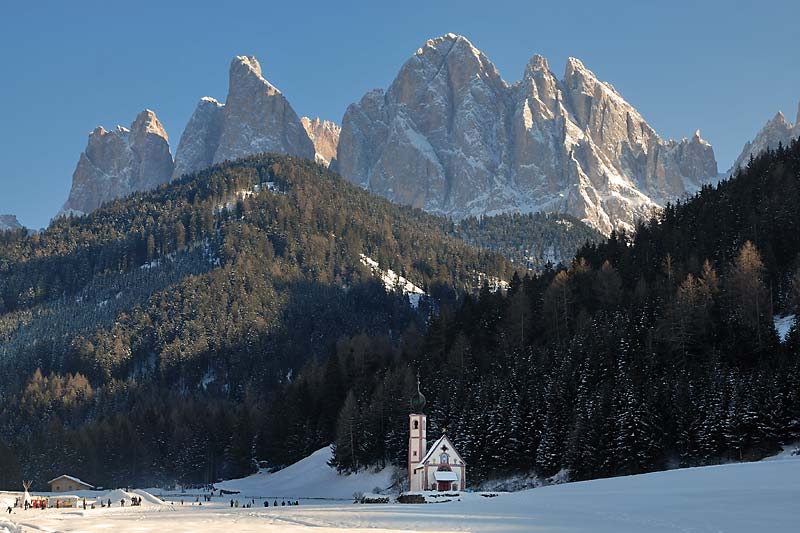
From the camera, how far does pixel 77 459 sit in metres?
136

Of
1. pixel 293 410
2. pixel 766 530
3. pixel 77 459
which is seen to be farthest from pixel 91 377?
pixel 766 530

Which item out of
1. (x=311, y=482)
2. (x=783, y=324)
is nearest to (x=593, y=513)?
(x=783, y=324)

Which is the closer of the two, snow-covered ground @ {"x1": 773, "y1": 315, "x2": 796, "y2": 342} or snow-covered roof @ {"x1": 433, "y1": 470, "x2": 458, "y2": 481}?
snow-covered roof @ {"x1": 433, "y1": 470, "x2": 458, "y2": 481}

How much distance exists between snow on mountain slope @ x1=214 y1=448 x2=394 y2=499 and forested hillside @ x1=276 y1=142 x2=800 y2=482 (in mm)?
2802

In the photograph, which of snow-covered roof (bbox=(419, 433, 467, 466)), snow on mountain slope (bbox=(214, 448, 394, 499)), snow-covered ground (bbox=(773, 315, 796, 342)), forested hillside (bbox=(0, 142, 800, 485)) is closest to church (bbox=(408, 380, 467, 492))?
snow-covered roof (bbox=(419, 433, 467, 466))

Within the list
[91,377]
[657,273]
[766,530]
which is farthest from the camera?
[91,377]

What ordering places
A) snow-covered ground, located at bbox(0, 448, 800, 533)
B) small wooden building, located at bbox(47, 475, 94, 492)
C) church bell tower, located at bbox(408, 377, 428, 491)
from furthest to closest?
small wooden building, located at bbox(47, 475, 94, 492)
church bell tower, located at bbox(408, 377, 428, 491)
snow-covered ground, located at bbox(0, 448, 800, 533)

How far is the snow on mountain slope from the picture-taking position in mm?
95625

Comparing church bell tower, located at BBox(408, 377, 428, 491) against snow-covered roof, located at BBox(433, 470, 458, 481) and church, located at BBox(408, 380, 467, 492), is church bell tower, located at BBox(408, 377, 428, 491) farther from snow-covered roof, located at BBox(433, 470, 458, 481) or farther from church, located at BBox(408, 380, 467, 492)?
snow-covered roof, located at BBox(433, 470, 458, 481)

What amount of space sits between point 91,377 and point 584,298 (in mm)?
123631

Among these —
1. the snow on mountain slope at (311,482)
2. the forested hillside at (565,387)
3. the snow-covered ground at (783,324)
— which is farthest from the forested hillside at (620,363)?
the snow on mountain slope at (311,482)

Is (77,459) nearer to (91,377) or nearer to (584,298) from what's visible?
(91,377)

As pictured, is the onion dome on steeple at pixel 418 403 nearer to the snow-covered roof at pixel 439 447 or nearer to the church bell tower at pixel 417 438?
the church bell tower at pixel 417 438

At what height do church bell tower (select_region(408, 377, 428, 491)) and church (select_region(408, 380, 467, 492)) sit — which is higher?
church bell tower (select_region(408, 377, 428, 491))
